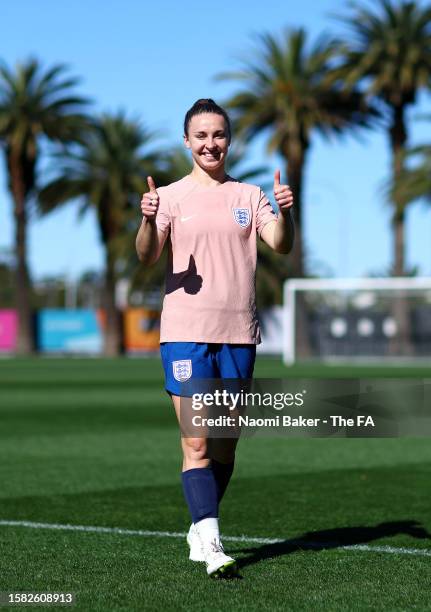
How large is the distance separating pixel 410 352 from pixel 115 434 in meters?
38.3

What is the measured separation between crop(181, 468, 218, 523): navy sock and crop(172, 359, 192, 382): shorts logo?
0.44 m

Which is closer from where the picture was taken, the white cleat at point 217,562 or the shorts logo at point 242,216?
the white cleat at point 217,562

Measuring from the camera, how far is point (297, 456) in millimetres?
13266

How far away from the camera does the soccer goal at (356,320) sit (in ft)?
171

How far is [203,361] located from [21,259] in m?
57.8

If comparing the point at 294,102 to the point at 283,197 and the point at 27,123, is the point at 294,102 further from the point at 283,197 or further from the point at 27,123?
the point at 283,197

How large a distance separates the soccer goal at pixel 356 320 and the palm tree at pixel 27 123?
14118mm

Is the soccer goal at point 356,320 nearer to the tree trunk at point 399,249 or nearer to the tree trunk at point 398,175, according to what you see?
the tree trunk at point 399,249

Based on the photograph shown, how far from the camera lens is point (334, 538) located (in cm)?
728

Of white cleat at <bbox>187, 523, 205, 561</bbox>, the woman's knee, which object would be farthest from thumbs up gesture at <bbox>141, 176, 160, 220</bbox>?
white cleat at <bbox>187, 523, 205, 561</bbox>

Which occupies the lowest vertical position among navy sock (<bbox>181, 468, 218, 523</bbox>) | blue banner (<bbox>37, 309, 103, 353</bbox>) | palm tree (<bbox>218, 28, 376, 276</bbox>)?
blue banner (<bbox>37, 309, 103, 353</bbox>)

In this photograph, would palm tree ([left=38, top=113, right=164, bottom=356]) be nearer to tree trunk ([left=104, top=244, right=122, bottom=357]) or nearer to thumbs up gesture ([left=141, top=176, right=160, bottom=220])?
tree trunk ([left=104, top=244, right=122, bottom=357])

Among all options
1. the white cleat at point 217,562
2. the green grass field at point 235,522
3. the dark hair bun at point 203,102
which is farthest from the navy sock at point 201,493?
the dark hair bun at point 203,102

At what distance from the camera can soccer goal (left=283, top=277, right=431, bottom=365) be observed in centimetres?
5216
